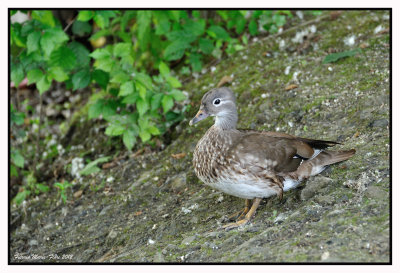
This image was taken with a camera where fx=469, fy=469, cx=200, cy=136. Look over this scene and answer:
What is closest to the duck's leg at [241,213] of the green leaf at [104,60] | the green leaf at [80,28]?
the green leaf at [104,60]

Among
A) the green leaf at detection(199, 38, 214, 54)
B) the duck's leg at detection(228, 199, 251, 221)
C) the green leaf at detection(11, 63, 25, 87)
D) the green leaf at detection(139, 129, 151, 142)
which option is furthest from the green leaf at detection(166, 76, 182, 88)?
the duck's leg at detection(228, 199, 251, 221)

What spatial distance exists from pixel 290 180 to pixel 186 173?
1663 millimetres

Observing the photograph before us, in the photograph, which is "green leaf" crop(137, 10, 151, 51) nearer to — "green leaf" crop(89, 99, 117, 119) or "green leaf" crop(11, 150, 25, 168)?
"green leaf" crop(89, 99, 117, 119)

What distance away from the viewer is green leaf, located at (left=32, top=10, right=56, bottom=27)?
5.59m

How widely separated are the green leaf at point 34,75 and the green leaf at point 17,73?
0.09 metres

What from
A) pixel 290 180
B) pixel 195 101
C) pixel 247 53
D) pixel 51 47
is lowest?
pixel 290 180

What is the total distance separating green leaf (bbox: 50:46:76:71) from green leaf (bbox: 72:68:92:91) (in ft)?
0.58

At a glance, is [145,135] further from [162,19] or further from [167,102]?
[162,19]

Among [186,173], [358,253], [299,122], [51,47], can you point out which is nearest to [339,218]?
[358,253]

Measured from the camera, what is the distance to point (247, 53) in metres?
7.17

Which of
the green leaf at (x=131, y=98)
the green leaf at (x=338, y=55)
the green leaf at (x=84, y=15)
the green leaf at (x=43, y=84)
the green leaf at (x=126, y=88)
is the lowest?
the green leaf at (x=338, y=55)

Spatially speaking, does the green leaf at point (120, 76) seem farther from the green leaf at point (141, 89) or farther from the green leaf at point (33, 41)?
the green leaf at point (33, 41)

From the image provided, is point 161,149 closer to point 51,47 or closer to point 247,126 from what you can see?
point 247,126

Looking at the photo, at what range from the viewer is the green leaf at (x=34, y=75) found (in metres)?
5.87
